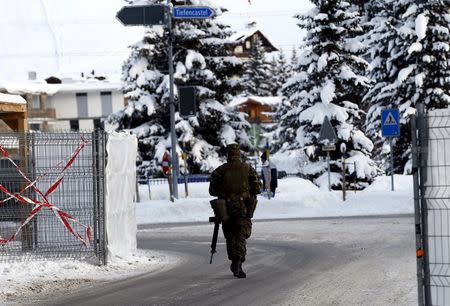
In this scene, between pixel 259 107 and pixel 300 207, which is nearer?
pixel 300 207

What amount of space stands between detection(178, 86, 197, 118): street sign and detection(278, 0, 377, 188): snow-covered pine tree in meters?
13.3

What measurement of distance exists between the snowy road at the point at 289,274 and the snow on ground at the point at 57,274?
43 cm

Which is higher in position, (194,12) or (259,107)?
(194,12)

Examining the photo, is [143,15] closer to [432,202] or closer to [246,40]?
[432,202]

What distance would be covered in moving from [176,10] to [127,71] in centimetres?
2284

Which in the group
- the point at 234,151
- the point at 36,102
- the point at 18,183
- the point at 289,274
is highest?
the point at 36,102

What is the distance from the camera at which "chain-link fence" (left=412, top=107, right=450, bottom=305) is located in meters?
7.50

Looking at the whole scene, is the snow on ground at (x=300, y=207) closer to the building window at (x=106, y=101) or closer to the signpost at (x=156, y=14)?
the signpost at (x=156, y=14)

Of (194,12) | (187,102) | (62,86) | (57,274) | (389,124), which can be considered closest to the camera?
(57,274)

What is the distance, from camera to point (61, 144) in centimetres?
1507

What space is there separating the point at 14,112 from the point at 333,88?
88.6ft

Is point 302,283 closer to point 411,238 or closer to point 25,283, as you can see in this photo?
point 25,283

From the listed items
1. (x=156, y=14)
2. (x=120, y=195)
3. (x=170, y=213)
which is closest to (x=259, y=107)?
(x=170, y=213)

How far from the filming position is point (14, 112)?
1762 centimetres
